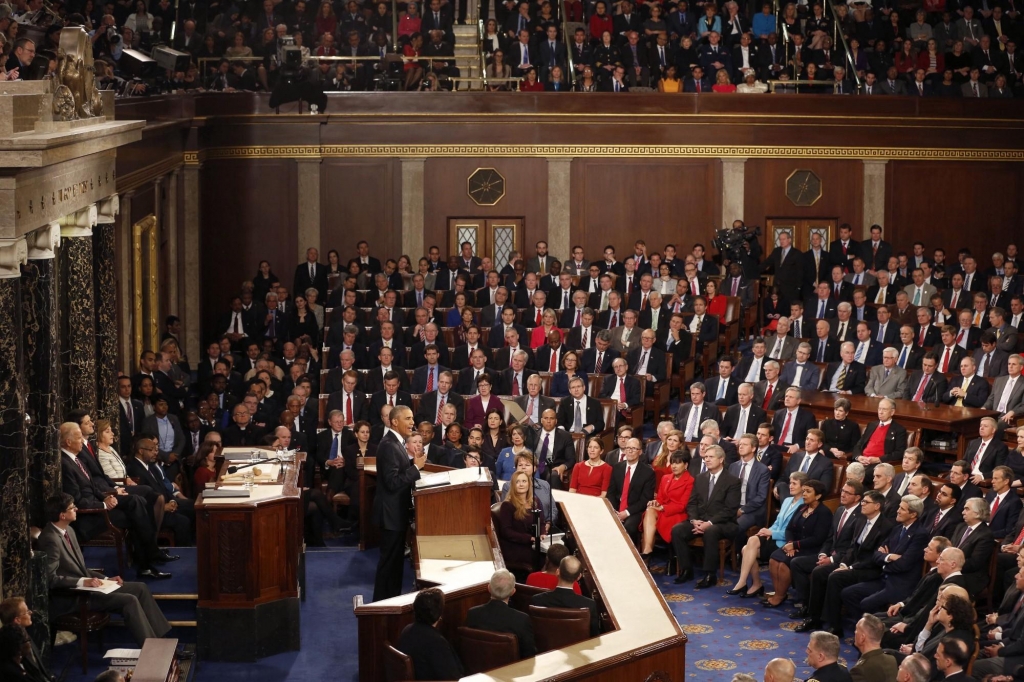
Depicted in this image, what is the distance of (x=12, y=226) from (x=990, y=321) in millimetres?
9603

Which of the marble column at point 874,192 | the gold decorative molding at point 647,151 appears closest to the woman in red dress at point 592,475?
the gold decorative molding at point 647,151

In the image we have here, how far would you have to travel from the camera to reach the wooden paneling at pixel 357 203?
721 inches

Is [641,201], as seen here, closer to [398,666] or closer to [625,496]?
[625,496]

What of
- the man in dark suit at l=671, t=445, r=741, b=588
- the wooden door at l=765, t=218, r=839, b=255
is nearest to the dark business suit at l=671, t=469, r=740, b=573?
the man in dark suit at l=671, t=445, r=741, b=588

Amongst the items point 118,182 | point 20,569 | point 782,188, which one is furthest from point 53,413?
point 782,188

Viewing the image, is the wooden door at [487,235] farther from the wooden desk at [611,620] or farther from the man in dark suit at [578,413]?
the wooden desk at [611,620]

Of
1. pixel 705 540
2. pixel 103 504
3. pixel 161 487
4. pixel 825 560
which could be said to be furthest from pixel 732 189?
pixel 103 504

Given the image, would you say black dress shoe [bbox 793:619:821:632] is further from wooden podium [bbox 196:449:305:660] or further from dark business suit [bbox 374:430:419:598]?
wooden podium [bbox 196:449:305:660]

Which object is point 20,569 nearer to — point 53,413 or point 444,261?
point 53,413

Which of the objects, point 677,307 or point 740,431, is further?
point 677,307

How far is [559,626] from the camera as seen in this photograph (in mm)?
7270

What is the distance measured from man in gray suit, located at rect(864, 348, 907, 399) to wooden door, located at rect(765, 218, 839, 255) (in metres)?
5.93

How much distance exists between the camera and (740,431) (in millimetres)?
12156

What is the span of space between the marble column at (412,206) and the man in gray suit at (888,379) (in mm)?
7383
